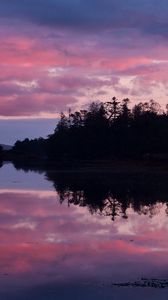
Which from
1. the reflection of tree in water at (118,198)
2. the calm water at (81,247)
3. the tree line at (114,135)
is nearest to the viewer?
the calm water at (81,247)

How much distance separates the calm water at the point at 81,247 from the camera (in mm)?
11953

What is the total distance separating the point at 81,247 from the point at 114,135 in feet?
324

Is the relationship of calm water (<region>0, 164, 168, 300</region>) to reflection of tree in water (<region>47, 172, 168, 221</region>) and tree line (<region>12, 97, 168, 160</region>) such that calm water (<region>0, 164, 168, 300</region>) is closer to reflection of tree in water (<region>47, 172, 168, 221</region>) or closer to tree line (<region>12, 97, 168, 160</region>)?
reflection of tree in water (<region>47, 172, 168, 221</region>)

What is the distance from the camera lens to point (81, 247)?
17328 millimetres

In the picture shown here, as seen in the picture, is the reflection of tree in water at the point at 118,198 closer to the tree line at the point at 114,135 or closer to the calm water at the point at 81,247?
the calm water at the point at 81,247

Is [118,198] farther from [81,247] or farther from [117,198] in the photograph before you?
[81,247]

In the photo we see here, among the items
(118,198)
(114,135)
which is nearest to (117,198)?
(118,198)

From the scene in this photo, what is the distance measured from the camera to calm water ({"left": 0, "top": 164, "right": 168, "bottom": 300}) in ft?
39.2

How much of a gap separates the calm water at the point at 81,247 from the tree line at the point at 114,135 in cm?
6918

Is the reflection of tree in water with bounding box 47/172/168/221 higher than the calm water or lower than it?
higher

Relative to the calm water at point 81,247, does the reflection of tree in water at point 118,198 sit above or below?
above

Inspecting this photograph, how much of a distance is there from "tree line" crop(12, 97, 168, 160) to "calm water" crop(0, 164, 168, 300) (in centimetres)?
6918

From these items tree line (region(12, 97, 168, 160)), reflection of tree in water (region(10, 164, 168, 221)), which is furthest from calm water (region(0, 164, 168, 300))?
tree line (region(12, 97, 168, 160))

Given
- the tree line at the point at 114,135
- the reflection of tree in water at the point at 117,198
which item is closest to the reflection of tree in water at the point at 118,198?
the reflection of tree in water at the point at 117,198
